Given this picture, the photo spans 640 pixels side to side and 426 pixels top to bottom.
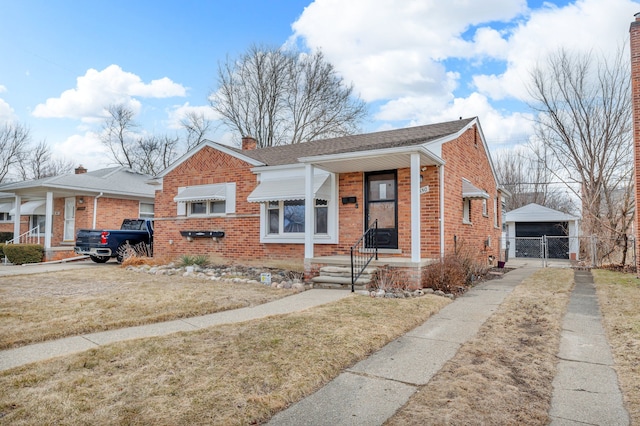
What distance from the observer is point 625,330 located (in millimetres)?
5348

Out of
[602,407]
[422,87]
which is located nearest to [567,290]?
[602,407]

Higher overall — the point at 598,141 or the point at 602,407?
the point at 598,141

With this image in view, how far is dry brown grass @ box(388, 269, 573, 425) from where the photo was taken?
9.68 ft

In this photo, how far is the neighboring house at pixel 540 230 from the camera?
23344 millimetres

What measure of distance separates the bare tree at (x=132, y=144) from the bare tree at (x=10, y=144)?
846 cm

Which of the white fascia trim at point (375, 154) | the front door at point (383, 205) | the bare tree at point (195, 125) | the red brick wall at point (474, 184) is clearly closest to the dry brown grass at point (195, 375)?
the white fascia trim at point (375, 154)

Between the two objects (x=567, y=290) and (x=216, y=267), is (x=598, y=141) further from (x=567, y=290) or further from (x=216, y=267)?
(x=216, y=267)

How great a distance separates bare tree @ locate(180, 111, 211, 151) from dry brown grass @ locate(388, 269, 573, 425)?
32495mm

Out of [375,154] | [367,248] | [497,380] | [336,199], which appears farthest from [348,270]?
[497,380]

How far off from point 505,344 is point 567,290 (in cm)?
518

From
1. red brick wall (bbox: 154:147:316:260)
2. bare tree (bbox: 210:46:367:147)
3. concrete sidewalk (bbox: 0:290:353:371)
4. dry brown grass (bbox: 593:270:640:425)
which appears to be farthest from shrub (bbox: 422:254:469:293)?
bare tree (bbox: 210:46:367:147)

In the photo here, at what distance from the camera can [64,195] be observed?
18.7 m

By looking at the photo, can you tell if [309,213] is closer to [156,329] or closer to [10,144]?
[156,329]

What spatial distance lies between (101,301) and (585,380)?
23.2ft
